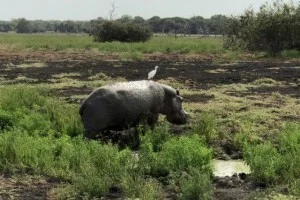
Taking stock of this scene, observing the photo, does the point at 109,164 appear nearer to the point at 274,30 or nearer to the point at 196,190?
the point at 196,190

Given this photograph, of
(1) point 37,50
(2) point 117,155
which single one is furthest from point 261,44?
(2) point 117,155

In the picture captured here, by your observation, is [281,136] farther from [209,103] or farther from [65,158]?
[209,103]

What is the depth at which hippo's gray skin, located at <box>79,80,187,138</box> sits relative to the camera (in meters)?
10.0

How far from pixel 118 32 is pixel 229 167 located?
140 feet

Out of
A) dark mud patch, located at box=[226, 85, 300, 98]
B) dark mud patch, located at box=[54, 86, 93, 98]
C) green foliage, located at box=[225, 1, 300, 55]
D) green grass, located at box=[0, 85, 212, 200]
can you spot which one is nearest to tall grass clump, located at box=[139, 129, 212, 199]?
green grass, located at box=[0, 85, 212, 200]

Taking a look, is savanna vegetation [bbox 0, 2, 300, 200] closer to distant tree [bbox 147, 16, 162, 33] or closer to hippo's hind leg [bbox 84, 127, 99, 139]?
hippo's hind leg [bbox 84, 127, 99, 139]

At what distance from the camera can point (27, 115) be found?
11430 mm

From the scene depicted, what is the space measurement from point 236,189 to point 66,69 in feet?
59.6

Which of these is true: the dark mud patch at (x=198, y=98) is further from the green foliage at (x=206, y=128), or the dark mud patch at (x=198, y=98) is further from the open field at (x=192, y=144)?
the green foliage at (x=206, y=128)

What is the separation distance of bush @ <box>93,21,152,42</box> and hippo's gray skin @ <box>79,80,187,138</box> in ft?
133

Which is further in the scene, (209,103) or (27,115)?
(209,103)

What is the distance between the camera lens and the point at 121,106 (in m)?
10.2

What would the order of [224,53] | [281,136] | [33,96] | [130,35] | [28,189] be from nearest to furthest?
[28,189], [281,136], [33,96], [224,53], [130,35]

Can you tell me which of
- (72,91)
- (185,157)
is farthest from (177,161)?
(72,91)
